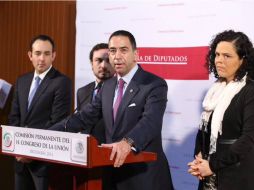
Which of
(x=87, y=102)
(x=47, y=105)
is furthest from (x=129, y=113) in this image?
(x=47, y=105)

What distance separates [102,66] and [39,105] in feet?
1.79

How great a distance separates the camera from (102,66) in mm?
3203

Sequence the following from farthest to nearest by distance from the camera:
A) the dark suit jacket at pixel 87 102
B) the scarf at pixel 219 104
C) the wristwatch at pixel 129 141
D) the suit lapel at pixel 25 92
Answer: the suit lapel at pixel 25 92
the dark suit jacket at pixel 87 102
the scarf at pixel 219 104
the wristwatch at pixel 129 141

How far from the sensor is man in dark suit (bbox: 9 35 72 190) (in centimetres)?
312

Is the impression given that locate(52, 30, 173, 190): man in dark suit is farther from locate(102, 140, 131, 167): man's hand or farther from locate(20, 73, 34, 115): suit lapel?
locate(20, 73, 34, 115): suit lapel

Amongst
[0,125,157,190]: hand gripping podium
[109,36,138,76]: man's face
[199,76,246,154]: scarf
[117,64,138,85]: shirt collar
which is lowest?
[0,125,157,190]: hand gripping podium

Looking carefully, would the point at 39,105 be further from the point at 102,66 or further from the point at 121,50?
the point at 121,50

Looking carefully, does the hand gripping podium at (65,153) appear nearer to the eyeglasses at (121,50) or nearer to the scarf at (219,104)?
the scarf at (219,104)

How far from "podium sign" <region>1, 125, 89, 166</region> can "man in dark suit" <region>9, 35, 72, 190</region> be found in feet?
3.13

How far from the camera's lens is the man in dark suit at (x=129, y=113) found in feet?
7.55

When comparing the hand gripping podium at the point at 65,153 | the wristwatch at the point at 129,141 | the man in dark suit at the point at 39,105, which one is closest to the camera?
the hand gripping podium at the point at 65,153

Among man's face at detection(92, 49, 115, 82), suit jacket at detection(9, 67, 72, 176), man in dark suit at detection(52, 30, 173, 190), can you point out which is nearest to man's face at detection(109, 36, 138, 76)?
man in dark suit at detection(52, 30, 173, 190)

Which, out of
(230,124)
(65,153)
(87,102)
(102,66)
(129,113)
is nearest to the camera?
(65,153)

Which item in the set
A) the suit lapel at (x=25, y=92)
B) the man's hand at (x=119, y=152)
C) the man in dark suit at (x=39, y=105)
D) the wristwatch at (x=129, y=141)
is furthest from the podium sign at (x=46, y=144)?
the suit lapel at (x=25, y=92)
